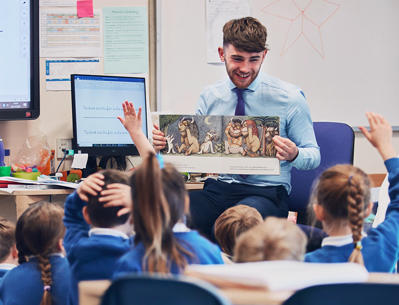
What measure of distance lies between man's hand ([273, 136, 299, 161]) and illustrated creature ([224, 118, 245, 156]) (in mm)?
161

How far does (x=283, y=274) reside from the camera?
908 mm

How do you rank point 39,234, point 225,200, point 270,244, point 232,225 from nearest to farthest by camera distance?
1. point 270,244
2. point 39,234
3. point 232,225
4. point 225,200

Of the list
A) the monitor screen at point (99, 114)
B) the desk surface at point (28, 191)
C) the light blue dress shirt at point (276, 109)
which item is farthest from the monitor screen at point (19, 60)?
the light blue dress shirt at point (276, 109)

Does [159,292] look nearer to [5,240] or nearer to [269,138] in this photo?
[5,240]

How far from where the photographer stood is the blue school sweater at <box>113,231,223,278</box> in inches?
45.8

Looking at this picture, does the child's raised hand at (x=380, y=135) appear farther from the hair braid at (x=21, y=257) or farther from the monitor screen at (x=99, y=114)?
the monitor screen at (x=99, y=114)

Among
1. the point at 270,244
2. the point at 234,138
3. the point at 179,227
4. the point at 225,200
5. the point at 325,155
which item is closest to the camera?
the point at 270,244

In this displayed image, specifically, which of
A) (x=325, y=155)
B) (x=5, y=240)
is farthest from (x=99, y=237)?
(x=325, y=155)

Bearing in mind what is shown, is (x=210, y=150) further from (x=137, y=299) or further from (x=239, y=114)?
(x=137, y=299)

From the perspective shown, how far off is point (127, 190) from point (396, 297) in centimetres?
81

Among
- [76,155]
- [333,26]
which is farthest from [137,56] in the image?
[333,26]

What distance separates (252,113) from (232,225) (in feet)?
2.47

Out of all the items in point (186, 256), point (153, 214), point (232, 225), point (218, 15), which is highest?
point (218, 15)

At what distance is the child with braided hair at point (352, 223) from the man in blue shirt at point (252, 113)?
0.74 metres
